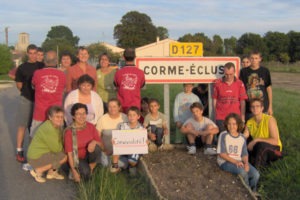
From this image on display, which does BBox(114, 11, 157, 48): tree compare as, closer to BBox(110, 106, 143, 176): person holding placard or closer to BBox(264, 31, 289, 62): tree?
BBox(264, 31, 289, 62): tree

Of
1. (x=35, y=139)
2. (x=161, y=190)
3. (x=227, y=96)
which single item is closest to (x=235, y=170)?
(x=161, y=190)

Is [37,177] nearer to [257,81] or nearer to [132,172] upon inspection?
[132,172]

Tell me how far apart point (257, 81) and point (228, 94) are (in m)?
0.65

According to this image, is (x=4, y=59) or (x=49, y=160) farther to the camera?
(x=4, y=59)

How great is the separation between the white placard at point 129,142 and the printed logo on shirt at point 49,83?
1.38 meters

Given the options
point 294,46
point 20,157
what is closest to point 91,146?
point 20,157

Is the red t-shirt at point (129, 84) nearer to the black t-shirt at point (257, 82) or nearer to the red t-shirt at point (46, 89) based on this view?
the red t-shirt at point (46, 89)

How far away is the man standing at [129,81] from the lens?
6938mm

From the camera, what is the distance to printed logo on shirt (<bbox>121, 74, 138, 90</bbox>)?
6934 millimetres

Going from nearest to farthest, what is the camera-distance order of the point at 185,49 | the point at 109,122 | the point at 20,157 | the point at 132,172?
the point at 132,172 < the point at 109,122 < the point at 20,157 < the point at 185,49

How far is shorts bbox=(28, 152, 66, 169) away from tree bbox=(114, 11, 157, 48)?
253 feet

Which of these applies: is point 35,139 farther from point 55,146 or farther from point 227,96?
point 227,96

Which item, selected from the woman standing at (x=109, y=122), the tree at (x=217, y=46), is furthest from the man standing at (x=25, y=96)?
the tree at (x=217, y=46)

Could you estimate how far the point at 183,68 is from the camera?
749 cm
